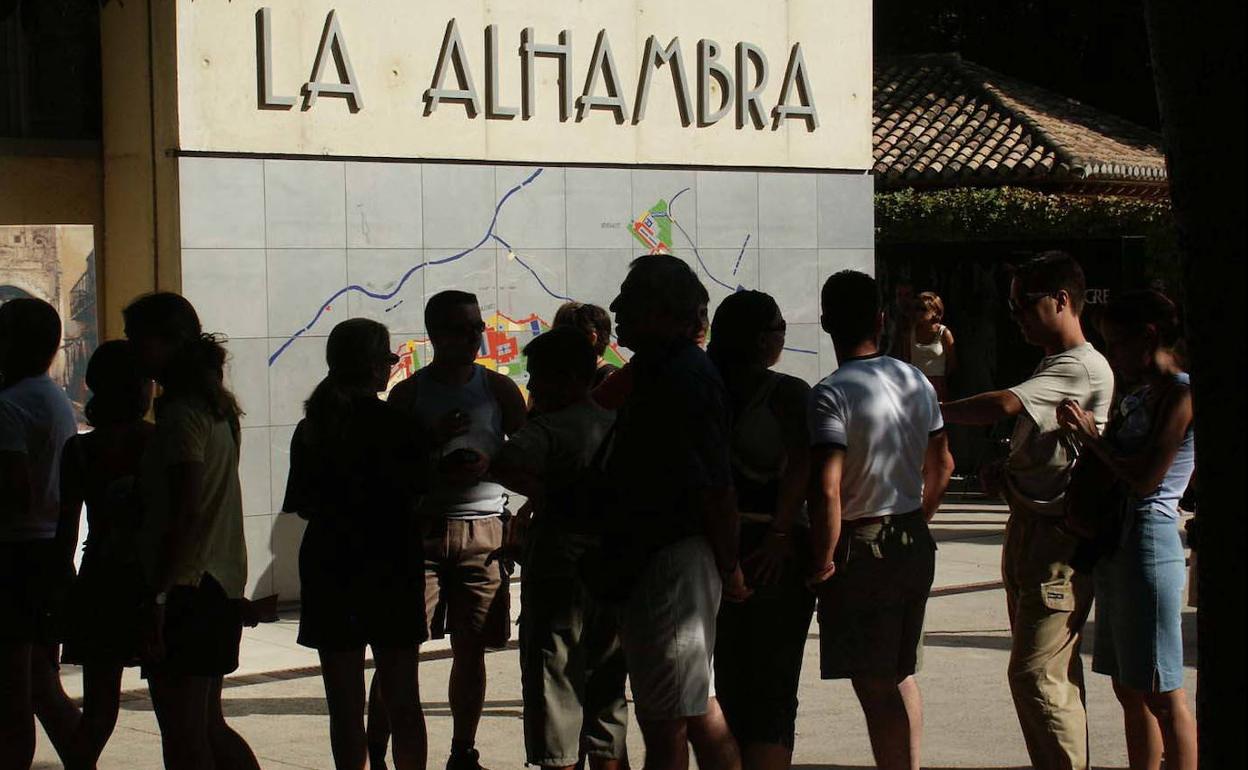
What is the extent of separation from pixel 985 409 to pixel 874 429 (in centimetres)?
55

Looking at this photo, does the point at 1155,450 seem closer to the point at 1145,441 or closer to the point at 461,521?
the point at 1145,441

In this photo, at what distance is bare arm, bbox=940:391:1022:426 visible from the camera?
5.53 meters

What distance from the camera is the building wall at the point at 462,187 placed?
31.6 ft

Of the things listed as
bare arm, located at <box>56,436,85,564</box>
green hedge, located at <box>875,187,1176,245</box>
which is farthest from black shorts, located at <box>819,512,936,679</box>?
green hedge, located at <box>875,187,1176,245</box>

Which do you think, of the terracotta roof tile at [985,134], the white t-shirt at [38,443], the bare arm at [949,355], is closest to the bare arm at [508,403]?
the white t-shirt at [38,443]

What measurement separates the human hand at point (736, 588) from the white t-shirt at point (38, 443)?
2.11 meters

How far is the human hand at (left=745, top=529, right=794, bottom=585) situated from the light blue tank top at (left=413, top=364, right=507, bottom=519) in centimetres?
156

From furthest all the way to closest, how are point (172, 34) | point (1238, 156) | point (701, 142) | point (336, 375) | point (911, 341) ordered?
point (911, 341) < point (701, 142) < point (172, 34) < point (336, 375) < point (1238, 156)

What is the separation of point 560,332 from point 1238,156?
360cm

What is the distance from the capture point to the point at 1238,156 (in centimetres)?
199

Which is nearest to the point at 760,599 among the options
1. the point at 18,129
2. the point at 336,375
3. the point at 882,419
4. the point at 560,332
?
the point at 882,419

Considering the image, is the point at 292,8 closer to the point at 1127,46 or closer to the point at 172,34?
the point at 172,34

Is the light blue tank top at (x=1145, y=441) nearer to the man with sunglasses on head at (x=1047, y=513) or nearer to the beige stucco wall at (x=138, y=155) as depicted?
the man with sunglasses on head at (x=1047, y=513)

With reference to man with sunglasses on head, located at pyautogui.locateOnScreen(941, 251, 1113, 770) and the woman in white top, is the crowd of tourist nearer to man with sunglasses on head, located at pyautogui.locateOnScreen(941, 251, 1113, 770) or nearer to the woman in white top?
man with sunglasses on head, located at pyautogui.locateOnScreen(941, 251, 1113, 770)
